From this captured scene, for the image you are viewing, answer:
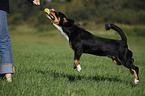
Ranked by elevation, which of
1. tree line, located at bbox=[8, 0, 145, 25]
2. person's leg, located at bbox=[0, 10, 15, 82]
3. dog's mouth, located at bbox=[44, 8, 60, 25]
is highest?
tree line, located at bbox=[8, 0, 145, 25]

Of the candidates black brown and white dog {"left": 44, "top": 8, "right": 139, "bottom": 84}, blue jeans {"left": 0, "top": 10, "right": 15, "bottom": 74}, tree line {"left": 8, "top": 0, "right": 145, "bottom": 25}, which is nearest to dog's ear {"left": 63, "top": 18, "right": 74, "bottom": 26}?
black brown and white dog {"left": 44, "top": 8, "right": 139, "bottom": 84}

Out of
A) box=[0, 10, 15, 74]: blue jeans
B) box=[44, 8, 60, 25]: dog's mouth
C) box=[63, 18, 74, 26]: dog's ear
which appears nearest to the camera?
box=[0, 10, 15, 74]: blue jeans

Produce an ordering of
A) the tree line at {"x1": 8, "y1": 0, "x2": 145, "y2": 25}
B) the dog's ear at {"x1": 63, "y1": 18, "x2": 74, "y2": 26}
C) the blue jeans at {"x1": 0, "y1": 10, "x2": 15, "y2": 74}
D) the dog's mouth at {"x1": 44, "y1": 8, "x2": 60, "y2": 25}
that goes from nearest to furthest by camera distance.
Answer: the blue jeans at {"x1": 0, "y1": 10, "x2": 15, "y2": 74}, the dog's mouth at {"x1": 44, "y1": 8, "x2": 60, "y2": 25}, the dog's ear at {"x1": 63, "y1": 18, "x2": 74, "y2": 26}, the tree line at {"x1": 8, "y1": 0, "x2": 145, "y2": 25}

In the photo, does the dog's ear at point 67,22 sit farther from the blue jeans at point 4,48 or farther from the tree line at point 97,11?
the tree line at point 97,11

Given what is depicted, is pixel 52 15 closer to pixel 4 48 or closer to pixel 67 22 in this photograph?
pixel 67 22

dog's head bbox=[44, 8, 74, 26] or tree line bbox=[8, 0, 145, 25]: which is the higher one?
tree line bbox=[8, 0, 145, 25]

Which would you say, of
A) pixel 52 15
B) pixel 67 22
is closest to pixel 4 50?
pixel 52 15

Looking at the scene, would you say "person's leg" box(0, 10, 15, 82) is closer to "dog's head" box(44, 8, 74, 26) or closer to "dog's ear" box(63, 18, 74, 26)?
"dog's head" box(44, 8, 74, 26)

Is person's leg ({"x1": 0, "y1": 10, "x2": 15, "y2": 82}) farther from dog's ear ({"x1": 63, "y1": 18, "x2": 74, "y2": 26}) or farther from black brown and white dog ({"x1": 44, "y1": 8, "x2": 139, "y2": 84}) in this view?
dog's ear ({"x1": 63, "y1": 18, "x2": 74, "y2": 26})

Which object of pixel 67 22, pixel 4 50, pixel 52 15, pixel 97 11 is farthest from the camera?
pixel 97 11

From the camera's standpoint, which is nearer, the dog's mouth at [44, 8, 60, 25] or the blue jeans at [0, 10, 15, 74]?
the blue jeans at [0, 10, 15, 74]

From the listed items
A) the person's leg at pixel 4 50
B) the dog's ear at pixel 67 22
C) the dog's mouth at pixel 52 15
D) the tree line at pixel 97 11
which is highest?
the tree line at pixel 97 11

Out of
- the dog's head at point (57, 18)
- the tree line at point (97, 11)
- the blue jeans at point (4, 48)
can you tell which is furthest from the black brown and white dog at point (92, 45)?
the tree line at point (97, 11)

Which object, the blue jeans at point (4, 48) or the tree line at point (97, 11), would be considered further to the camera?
the tree line at point (97, 11)
